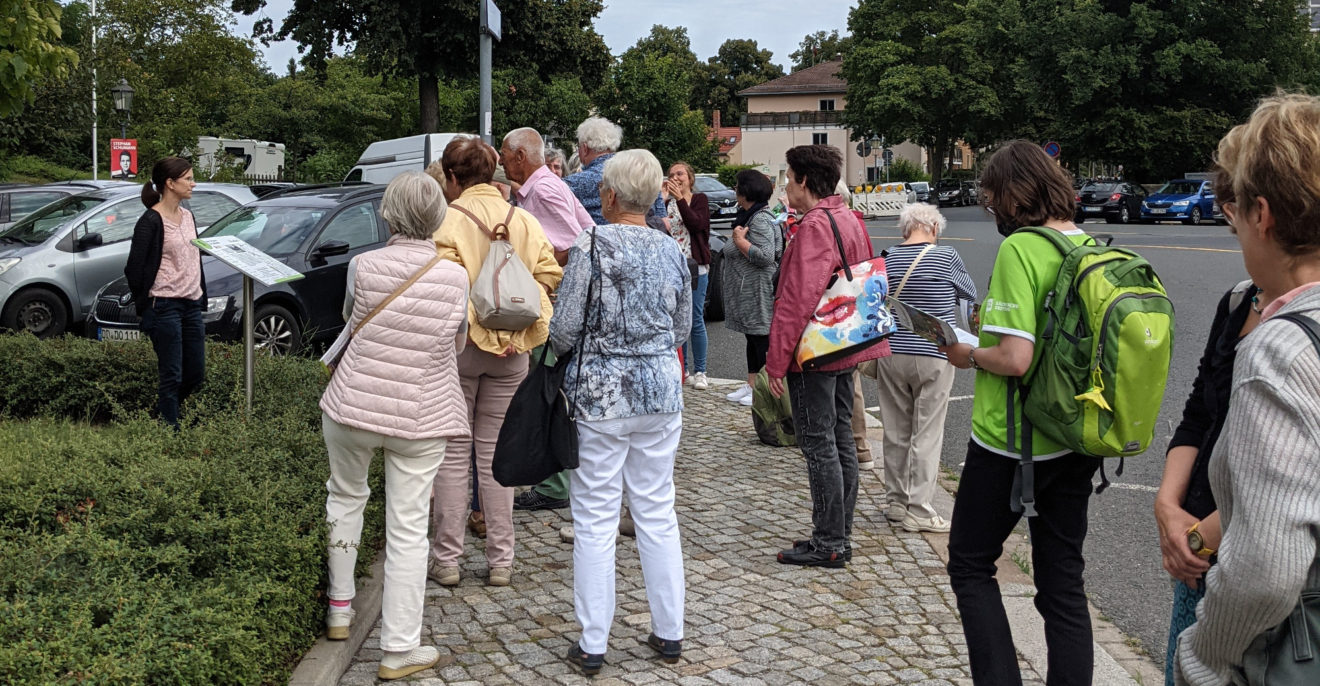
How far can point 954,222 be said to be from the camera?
3822cm

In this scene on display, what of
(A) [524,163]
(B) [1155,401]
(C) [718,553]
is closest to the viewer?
(B) [1155,401]

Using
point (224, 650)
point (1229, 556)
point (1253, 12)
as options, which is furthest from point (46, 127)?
point (1253, 12)

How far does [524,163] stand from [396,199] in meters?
1.91

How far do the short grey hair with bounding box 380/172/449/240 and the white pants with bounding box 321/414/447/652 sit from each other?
2.45 feet

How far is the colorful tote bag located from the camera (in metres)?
5.15

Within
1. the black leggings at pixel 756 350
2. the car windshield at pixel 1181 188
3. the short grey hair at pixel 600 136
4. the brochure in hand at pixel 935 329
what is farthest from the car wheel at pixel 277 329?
the car windshield at pixel 1181 188

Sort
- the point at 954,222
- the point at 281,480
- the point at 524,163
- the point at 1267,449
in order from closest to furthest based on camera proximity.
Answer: the point at 1267,449, the point at 281,480, the point at 524,163, the point at 954,222

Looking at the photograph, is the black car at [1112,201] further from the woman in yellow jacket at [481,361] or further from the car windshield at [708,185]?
the woman in yellow jacket at [481,361]

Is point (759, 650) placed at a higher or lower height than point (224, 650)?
lower

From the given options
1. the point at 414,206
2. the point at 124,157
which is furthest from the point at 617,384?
the point at 124,157

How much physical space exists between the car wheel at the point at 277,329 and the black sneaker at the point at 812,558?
22.0 ft

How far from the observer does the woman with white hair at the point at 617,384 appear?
4.16 meters

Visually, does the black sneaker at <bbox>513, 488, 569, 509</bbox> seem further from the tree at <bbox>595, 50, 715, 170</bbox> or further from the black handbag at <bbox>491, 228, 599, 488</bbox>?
the tree at <bbox>595, 50, 715, 170</bbox>

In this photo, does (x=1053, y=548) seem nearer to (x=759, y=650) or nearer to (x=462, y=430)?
(x=759, y=650)
